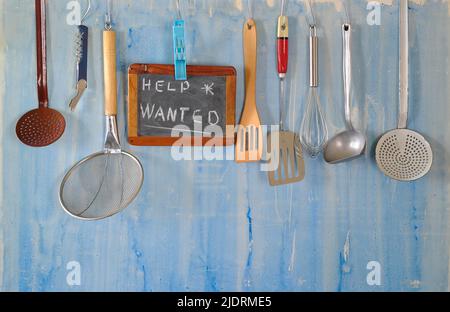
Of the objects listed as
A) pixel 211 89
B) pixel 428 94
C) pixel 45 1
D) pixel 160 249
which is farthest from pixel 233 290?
pixel 45 1

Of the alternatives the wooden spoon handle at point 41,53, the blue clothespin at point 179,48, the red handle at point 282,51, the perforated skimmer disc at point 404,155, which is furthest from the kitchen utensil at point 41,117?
the perforated skimmer disc at point 404,155

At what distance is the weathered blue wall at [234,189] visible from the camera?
1218 mm

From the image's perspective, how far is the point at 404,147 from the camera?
1.28 meters

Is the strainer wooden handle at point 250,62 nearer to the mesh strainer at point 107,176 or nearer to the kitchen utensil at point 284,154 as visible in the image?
the kitchen utensil at point 284,154

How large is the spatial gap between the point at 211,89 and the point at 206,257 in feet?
1.34

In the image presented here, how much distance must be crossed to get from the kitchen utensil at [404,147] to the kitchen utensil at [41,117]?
778 millimetres

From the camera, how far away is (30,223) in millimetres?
1218

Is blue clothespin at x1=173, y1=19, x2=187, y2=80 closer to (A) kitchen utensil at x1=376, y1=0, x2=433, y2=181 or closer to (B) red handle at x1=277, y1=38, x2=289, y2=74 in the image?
(B) red handle at x1=277, y1=38, x2=289, y2=74

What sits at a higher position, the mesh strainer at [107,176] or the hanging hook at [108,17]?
the hanging hook at [108,17]

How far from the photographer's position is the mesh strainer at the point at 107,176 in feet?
3.93

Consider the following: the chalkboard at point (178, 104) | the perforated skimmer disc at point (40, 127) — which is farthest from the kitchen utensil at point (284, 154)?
the perforated skimmer disc at point (40, 127)

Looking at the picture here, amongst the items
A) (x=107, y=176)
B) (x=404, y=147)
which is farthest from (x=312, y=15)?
(x=107, y=176)

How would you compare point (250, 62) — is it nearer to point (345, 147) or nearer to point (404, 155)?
point (345, 147)
